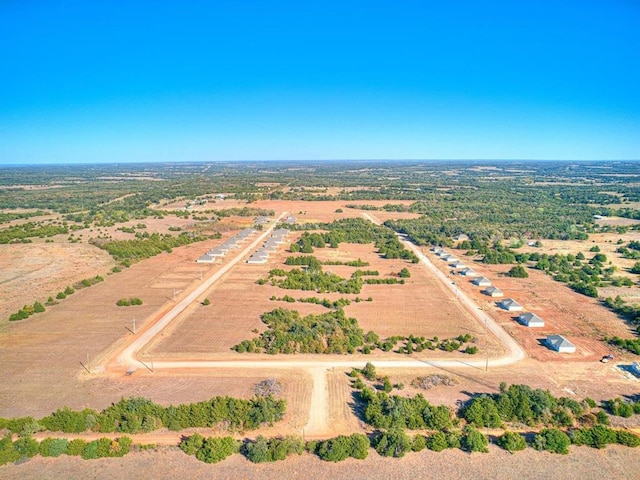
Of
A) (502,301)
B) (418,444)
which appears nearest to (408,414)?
(418,444)

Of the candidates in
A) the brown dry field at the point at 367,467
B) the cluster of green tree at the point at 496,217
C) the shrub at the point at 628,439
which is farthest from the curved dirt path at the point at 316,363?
the cluster of green tree at the point at 496,217

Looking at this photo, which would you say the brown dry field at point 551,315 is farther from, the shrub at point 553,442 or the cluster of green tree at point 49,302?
the cluster of green tree at point 49,302

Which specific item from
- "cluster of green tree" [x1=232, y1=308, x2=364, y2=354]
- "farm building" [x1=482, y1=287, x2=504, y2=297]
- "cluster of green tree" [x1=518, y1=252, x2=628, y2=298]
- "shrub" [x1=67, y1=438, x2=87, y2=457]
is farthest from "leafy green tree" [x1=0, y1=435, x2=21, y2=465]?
"cluster of green tree" [x1=518, y1=252, x2=628, y2=298]

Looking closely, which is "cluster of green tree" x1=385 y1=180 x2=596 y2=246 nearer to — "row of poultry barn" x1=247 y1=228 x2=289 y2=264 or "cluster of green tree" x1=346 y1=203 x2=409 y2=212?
"cluster of green tree" x1=346 y1=203 x2=409 y2=212

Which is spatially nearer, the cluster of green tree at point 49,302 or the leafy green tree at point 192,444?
the leafy green tree at point 192,444

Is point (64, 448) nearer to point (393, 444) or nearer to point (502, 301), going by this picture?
point (393, 444)
